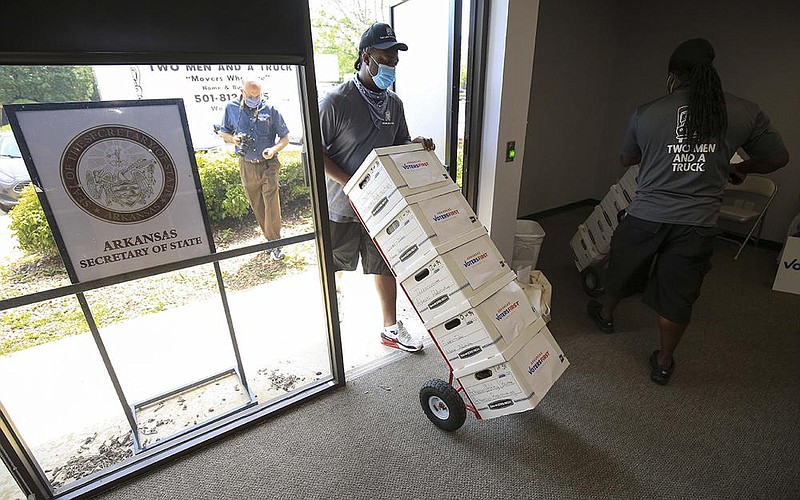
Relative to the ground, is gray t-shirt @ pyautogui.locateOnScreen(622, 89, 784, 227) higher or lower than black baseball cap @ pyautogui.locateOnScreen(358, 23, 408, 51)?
lower

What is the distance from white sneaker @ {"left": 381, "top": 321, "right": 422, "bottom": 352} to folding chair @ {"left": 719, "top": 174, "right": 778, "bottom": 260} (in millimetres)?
2863

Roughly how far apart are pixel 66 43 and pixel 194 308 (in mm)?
1133

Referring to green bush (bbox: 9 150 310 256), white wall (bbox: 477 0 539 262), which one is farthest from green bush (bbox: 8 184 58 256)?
white wall (bbox: 477 0 539 262)

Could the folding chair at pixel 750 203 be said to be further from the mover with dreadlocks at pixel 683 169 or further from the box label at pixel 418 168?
the box label at pixel 418 168

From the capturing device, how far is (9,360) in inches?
56.9

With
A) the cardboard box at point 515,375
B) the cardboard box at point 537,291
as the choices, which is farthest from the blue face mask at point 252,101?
the cardboard box at point 537,291

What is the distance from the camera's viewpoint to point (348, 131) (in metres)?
1.86

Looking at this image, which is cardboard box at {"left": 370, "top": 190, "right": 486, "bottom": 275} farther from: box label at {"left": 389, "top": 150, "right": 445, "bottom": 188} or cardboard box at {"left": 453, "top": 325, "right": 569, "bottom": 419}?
cardboard box at {"left": 453, "top": 325, "right": 569, "bottom": 419}

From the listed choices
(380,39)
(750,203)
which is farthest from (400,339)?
(750,203)

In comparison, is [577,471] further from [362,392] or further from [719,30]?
[719,30]

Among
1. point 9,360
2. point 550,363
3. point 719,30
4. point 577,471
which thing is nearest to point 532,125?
point 719,30

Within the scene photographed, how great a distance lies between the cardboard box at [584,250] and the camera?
286cm

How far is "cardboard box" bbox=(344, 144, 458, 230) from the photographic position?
1.46 m

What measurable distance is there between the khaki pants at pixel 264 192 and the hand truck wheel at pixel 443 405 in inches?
38.0
